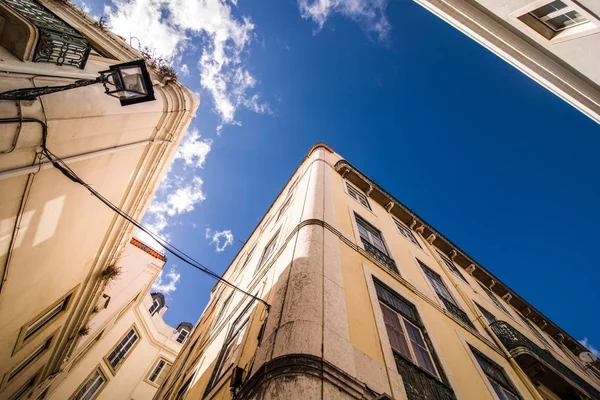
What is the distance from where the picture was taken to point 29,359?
8.48 metres

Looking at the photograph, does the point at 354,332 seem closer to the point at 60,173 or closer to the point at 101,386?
the point at 60,173

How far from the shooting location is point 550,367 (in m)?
8.35

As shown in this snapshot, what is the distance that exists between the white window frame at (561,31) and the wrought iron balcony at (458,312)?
6621 mm

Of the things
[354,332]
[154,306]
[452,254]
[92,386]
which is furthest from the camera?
[154,306]

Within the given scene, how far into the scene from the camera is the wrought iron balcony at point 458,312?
8164 millimetres

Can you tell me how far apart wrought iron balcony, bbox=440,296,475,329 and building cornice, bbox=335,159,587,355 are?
5663 mm

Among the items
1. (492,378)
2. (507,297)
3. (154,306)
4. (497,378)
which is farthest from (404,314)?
(154,306)

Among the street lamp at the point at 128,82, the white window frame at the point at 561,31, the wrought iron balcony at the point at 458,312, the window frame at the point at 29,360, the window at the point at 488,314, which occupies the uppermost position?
the white window frame at the point at 561,31

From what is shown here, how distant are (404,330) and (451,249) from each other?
37.7 feet

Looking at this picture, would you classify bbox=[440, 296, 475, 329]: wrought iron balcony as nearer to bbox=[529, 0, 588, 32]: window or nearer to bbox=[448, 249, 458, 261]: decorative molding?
bbox=[529, 0, 588, 32]: window

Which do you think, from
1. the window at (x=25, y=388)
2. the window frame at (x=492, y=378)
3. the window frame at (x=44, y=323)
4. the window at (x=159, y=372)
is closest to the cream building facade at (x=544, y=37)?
the window frame at (x=492, y=378)

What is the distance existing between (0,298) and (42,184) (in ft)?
8.40

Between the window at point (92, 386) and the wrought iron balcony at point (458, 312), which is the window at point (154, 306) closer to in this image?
the window at point (92, 386)

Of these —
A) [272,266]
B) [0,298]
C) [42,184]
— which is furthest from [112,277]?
[272,266]
